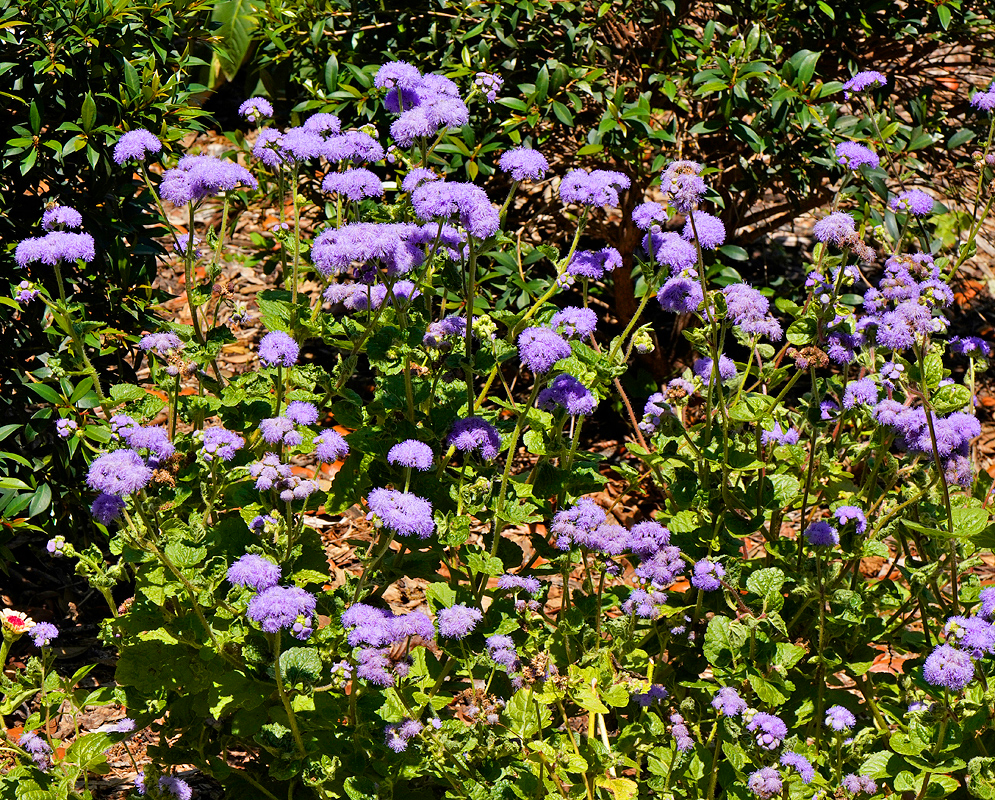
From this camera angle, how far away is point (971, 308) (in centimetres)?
573

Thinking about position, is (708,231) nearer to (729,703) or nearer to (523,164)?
(523,164)

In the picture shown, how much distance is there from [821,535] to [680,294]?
778mm

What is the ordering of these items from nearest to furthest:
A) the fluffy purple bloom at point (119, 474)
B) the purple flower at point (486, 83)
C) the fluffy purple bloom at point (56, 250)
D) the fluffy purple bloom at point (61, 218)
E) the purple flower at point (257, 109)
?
1. the fluffy purple bloom at point (119, 474)
2. the fluffy purple bloom at point (56, 250)
3. the fluffy purple bloom at point (61, 218)
4. the purple flower at point (257, 109)
5. the purple flower at point (486, 83)

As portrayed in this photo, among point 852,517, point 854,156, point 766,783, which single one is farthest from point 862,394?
point 766,783

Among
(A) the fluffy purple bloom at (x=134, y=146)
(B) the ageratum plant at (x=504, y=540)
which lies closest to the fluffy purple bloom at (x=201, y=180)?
(B) the ageratum plant at (x=504, y=540)

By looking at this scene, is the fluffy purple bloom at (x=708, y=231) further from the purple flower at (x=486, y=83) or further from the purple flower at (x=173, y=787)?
the purple flower at (x=173, y=787)

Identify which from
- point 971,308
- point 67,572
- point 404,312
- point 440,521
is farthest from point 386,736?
point 971,308

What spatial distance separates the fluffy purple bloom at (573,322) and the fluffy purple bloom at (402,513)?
2.15 feet

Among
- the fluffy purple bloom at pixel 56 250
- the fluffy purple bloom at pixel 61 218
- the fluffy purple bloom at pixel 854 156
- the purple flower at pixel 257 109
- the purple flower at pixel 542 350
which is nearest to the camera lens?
the purple flower at pixel 542 350

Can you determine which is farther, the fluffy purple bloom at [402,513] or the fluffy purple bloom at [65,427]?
the fluffy purple bloom at [65,427]

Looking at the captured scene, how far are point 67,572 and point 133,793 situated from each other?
3.26 ft

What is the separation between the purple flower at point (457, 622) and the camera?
2.58 m

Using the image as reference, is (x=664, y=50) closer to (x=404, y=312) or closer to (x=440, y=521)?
(x=404, y=312)

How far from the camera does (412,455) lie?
260 centimetres
